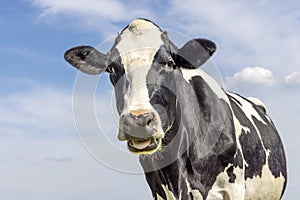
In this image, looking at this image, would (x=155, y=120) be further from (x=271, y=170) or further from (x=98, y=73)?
(x=271, y=170)

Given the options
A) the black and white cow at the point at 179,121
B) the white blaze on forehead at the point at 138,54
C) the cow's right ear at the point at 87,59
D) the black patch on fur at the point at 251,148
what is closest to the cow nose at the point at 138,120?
the black and white cow at the point at 179,121

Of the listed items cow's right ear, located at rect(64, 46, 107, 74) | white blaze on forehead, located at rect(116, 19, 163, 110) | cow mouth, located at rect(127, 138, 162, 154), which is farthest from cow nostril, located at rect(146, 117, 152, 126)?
cow's right ear, located at rect(64, 46, 107, 74)

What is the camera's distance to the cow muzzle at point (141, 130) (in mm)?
6617

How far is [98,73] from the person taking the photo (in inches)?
331

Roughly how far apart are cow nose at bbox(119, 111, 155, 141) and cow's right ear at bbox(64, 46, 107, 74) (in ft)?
5.72

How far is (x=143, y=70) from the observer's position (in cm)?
722

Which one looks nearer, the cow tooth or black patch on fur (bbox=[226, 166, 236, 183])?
the cow tooth

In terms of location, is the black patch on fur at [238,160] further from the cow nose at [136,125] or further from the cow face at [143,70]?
the cow nose at [136,125]

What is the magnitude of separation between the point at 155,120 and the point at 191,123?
69.6 inches

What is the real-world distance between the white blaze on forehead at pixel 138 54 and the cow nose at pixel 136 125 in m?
0.10

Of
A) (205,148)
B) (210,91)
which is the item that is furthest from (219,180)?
(210,91)

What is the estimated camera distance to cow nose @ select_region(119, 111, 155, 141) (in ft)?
21.7

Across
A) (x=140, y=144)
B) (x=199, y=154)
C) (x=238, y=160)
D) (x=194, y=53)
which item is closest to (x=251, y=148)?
(x=238, y=160)

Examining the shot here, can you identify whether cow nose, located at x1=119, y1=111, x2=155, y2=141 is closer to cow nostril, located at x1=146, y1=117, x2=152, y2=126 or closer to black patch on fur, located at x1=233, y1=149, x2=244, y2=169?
cow nostril, located at x1=146, y1=117, x2=152, y2=126
